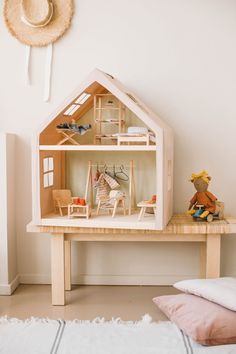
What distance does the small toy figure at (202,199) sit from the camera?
101 inches

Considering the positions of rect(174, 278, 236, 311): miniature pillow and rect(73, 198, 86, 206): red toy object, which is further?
rect(73, 198, 86, 206): red toy object

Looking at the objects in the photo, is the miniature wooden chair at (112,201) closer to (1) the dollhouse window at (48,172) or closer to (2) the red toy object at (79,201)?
(2) the red toy object at (79,201)

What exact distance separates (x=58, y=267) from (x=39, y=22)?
1.30m

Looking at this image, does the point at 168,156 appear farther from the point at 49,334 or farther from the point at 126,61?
the point at 49,334

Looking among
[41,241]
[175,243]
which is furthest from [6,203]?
[175,243]

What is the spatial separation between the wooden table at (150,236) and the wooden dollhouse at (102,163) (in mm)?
53

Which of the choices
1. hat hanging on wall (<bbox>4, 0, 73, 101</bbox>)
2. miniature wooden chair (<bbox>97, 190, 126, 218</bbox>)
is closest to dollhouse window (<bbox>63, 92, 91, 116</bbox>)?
hat hanging on wall (<bbox>4, 0, 73, 101</bbox>)

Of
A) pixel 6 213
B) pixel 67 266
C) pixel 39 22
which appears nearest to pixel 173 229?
pixel 67 266

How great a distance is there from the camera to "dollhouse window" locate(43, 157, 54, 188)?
101 inches

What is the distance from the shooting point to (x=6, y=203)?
2721 mm

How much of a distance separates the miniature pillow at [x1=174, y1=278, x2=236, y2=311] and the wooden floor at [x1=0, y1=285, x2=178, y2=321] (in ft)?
0.63

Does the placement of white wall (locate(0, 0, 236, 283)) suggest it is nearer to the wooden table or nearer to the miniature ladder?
the miniature ladder

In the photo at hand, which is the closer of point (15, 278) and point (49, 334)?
point (49, 334)

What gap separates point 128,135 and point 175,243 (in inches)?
29.3
